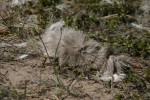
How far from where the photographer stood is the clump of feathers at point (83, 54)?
4223mm

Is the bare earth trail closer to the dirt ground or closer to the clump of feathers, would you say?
the dirt ground

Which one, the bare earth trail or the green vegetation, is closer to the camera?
the bare earth trail

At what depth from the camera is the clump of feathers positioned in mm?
4223

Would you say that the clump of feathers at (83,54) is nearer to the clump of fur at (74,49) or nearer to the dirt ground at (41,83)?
the clump of fur at (74,49)

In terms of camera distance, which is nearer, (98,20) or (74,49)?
(74,49)

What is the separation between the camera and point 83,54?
14.2ft

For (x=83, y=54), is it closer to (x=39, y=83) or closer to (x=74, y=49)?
(x=74, y=49)

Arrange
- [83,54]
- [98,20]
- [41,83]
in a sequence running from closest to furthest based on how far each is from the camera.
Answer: [41,83], [83,54], [98,20]

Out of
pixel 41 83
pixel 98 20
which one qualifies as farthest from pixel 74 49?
pixel 98 20

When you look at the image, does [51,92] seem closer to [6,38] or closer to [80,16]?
[6,38]

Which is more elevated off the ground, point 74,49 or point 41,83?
point 74,49

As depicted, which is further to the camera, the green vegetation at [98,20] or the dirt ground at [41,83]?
the green vegetation at [98,20]

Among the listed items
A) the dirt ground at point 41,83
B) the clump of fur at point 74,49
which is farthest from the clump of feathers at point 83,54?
the dirt ground at point 41,83

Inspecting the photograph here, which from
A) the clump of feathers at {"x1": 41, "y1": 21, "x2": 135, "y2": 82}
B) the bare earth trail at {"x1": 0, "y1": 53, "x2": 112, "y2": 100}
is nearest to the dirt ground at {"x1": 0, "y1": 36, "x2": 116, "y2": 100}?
the bare earth trail at {"x1": 0, "y1": 53, "x2": 112, "y2": 100}
